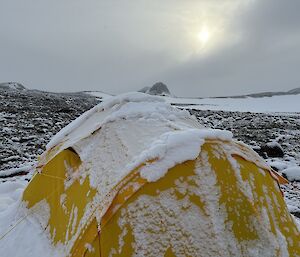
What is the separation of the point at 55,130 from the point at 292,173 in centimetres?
716

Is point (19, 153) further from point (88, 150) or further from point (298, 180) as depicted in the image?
point (298, 180)

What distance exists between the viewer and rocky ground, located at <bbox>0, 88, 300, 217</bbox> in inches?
336

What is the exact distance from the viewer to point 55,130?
38.8 feet

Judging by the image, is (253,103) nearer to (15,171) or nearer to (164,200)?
(15,171)

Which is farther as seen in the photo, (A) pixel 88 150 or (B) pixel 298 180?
(B) pixel 298 180

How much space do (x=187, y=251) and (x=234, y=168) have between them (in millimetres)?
906

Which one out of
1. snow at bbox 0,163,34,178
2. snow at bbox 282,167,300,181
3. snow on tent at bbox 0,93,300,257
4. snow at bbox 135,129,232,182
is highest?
snow at bbox 135,129,232,182

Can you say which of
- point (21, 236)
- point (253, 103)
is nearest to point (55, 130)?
point (21, 236)

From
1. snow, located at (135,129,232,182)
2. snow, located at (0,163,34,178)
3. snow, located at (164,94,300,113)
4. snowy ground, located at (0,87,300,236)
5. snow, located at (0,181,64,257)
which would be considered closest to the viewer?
snow, located at (135,129,232,182)

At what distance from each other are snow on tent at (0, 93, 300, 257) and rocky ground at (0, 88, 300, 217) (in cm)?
279

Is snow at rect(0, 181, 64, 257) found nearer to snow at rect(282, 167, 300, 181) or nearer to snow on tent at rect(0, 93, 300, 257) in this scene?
snow on tent at rect(0, 93, 300, 257)

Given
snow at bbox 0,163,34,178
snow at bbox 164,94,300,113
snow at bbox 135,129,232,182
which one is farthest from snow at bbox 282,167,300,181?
snow at bbox 164,94,300,113

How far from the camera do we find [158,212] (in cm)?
331

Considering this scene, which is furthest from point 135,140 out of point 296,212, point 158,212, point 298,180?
point 298,180
